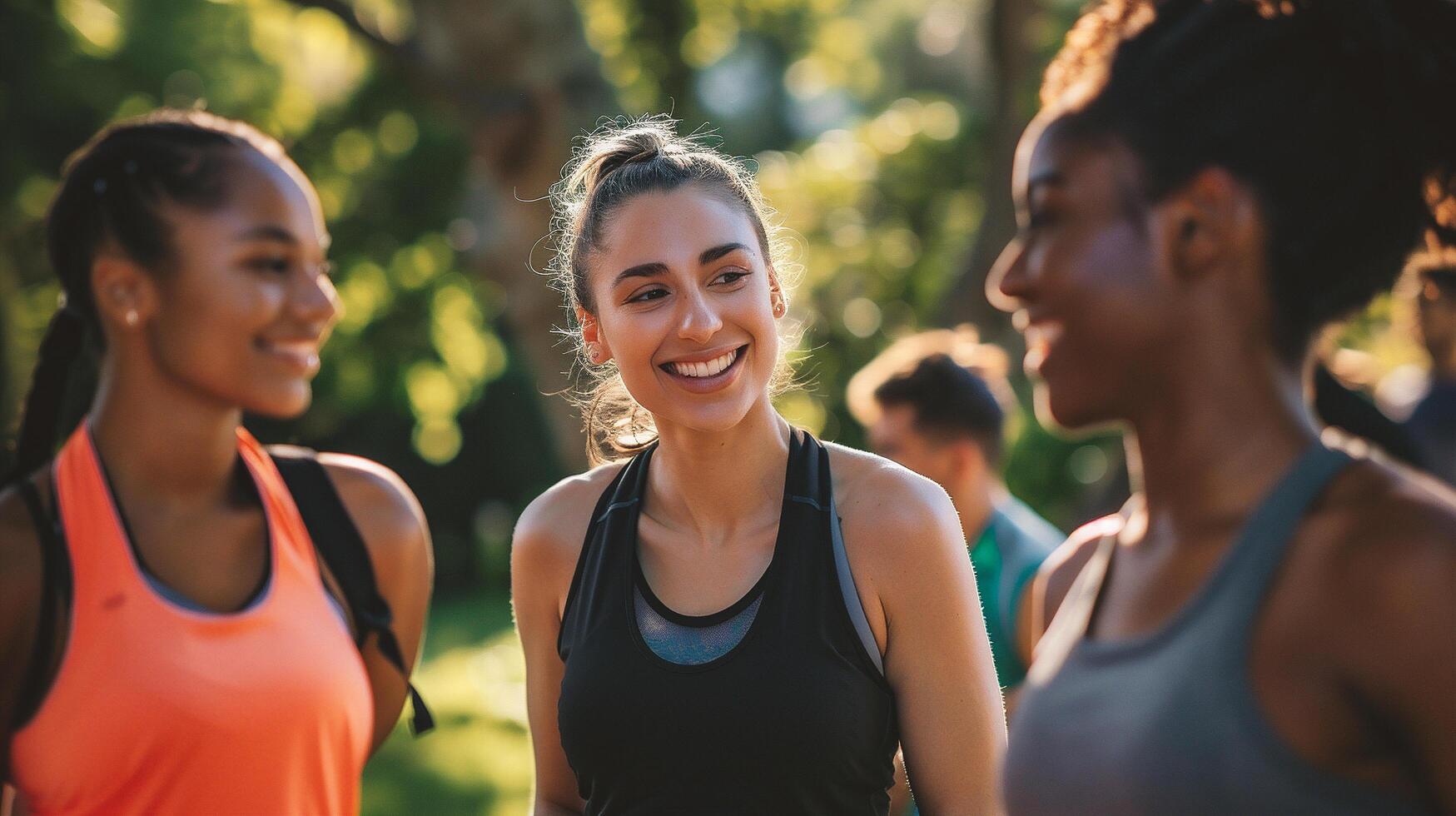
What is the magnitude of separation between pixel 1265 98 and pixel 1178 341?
0.30 meters

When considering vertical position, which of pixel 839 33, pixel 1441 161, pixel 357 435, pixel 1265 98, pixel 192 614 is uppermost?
pixel 839 33

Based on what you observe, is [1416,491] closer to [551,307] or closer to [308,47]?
[551,307]

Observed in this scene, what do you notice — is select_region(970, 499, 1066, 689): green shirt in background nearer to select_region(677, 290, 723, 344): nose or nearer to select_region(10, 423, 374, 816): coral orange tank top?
select_region(677, 290, 723, 344): nose

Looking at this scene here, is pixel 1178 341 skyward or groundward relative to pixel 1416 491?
skyward

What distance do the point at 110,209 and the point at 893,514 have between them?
1.72 meters

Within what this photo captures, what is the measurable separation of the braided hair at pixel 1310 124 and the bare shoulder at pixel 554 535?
4.67 feet

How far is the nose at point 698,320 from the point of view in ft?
8.75

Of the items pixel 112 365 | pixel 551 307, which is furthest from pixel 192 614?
pixel 551 307

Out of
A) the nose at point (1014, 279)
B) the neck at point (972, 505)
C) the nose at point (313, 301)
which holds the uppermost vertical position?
the nose at point (313, 301)

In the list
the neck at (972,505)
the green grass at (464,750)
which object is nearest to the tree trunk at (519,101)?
the green grass at (464,750)

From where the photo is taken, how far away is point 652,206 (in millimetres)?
2783

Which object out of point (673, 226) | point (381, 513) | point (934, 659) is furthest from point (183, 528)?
point (934, 659)

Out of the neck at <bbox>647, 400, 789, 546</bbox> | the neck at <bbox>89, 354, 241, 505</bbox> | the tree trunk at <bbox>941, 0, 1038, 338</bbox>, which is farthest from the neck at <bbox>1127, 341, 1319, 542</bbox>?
the tree trunk at <bbox>941, 0, 1038, 338</bbox>

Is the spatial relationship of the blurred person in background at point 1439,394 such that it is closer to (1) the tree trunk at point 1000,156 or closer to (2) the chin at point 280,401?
(1) the tree trunk at point 1000,156
